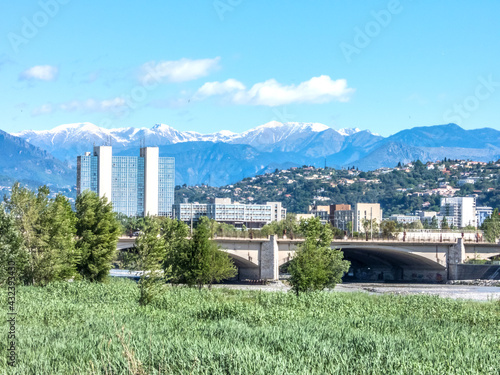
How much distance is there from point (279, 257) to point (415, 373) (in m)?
65.7

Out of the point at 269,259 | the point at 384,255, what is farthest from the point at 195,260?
the point at 384,255

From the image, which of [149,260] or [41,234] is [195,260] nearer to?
[41,234]

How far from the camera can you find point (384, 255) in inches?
3829

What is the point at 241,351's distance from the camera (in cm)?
2241

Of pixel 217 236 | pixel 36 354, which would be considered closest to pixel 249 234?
pixel 217 236

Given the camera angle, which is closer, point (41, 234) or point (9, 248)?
point (9, 248)

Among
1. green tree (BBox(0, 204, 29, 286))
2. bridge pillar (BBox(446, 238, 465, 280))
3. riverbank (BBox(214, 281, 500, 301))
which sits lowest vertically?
riverbank (BBox(214, 281, 500, 301))

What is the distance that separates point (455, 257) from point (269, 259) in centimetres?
2591

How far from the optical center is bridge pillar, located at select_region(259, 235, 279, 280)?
84562mm

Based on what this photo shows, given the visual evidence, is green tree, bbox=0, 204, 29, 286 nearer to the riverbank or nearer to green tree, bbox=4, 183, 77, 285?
green tree, bbox=4, 183, 77, 285

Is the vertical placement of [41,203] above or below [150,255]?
above

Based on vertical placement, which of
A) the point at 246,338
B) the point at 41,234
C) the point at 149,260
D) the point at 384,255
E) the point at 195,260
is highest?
the point at 41,234

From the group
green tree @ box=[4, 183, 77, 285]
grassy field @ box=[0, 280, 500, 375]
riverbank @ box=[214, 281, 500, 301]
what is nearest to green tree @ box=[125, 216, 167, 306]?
grassy field @ box=[0, 280, 500, 375]

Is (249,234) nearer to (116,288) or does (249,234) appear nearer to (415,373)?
(116,288)
